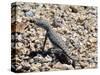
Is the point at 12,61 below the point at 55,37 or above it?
below

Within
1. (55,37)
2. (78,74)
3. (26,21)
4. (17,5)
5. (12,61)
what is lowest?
(78,74)

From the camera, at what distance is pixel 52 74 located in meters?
2.32

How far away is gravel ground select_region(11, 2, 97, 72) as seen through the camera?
218 cm

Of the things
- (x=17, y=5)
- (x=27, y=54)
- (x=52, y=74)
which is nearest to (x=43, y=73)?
(x=52, y=74)

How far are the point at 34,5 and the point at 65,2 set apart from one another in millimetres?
312

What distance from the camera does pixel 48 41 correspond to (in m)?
2.28

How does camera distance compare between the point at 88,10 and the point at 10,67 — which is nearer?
the point at 10,67

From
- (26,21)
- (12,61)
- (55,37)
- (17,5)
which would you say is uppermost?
(17,5)

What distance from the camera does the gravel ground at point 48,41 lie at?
2184 mm

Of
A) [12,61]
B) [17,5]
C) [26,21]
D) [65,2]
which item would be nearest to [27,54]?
[12,61]

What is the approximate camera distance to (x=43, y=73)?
2.29 metres

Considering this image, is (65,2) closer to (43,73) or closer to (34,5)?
(34,5)

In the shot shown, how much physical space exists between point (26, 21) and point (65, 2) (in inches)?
16.6

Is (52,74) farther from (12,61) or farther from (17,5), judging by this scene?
(17,5)
